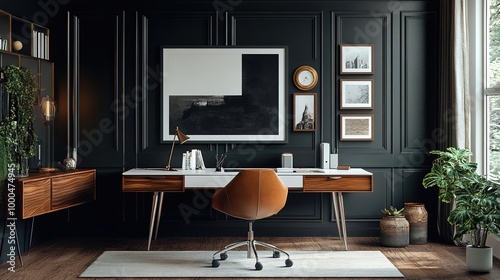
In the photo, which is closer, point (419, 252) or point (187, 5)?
point (419, 252)

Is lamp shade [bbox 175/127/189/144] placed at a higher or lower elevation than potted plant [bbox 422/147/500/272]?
higher

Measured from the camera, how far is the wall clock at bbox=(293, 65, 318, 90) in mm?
6348

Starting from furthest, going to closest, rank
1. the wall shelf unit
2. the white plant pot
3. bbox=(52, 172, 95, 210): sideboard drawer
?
bbox=(52, 172, 95, 210): sideboard drawer
the wall shelf unit
the white plant pot

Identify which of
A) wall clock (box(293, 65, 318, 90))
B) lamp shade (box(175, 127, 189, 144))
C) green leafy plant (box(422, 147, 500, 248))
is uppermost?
wall clock (box(293, 65, 318, 90))

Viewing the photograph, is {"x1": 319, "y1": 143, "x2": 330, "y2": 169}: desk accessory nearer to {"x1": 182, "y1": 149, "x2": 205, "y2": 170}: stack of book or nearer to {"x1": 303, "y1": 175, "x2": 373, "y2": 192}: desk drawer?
{"x1": 303, "y1": 175, "x2": 373, "y2": 192}: desk drawer

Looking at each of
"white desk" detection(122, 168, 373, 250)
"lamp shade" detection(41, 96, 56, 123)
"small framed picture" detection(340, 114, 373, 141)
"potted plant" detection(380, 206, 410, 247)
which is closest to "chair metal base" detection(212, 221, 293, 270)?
"white desk" detection(122, 168, 373, 250)

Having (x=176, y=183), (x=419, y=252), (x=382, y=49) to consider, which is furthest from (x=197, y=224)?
(x=382, y=49)

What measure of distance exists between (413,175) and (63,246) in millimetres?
3470

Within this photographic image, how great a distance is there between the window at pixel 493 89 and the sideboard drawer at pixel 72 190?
372 centimetres

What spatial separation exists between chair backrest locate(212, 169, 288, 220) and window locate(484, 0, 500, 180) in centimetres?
202

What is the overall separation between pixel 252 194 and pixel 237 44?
200 cm

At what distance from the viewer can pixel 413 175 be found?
252 inches

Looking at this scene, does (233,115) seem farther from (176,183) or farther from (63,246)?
(63,246)

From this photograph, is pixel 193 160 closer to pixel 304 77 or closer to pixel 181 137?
pixel 181 137
